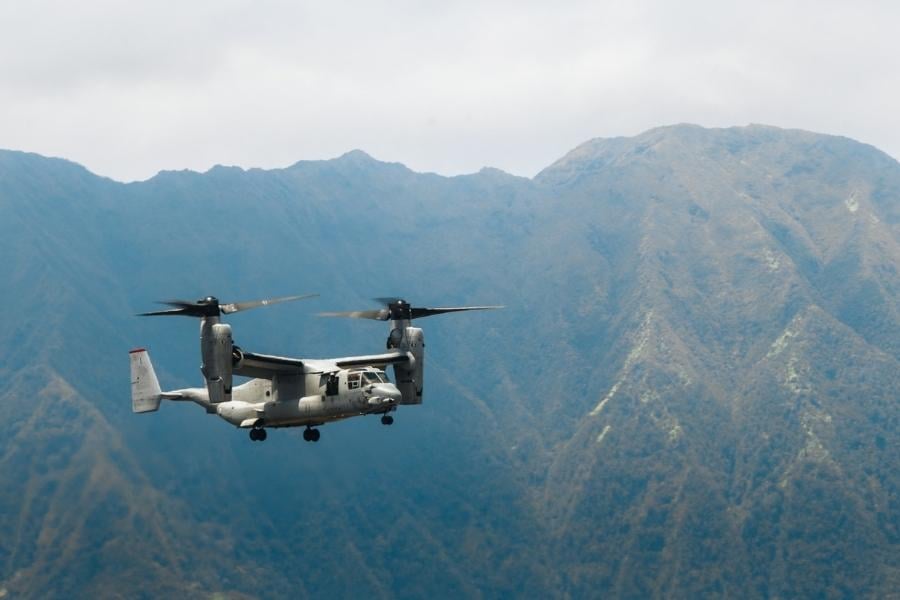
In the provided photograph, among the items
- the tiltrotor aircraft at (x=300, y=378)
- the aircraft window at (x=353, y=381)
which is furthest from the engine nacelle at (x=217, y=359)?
the aircraft window at (x=353, y=381)

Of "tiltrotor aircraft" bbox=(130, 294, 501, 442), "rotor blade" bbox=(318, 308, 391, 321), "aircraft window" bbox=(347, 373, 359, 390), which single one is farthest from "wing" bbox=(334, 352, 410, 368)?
"rotor blade" bbox=(318, 308, 391, 321)

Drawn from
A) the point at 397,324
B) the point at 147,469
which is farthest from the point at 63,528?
the point at 397,324

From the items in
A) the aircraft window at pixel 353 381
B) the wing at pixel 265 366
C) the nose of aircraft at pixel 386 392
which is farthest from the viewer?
the aircraft window at pixel 353 381

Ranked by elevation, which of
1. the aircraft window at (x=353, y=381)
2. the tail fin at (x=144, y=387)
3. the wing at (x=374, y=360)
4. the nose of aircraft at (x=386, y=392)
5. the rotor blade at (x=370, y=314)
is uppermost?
the rotor blade at (x=370, y=314)

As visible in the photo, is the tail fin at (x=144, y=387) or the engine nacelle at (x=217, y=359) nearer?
the engine nacelle at (x=217, y=359)

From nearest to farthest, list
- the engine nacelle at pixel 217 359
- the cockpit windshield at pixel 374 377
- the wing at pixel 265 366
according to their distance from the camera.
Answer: the engine nacelle at pixel 217 359
the wing at pixel 265 366
the cockpit windshield at pixel 374 377

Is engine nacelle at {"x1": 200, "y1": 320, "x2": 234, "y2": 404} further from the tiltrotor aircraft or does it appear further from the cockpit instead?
the cockpit

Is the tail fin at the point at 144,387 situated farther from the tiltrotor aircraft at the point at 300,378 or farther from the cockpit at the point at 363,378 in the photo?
the cockpit at the point at 363,378
